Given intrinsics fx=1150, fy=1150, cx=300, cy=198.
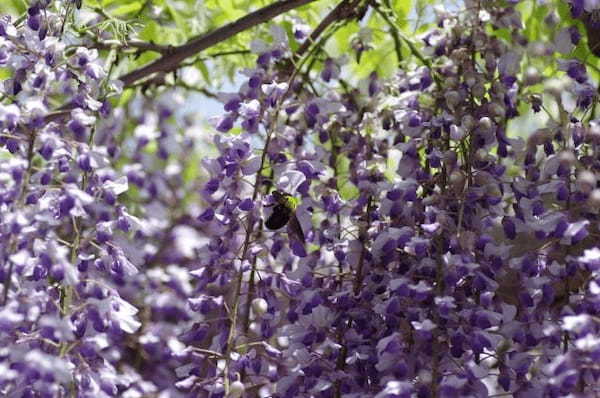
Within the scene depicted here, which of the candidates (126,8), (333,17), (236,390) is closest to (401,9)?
(333,17)

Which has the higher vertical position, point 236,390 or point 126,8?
point 126,8

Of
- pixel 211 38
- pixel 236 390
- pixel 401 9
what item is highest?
pixel 401 9

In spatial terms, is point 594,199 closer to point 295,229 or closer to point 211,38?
point 295,229

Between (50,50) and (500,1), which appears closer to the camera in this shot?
(50,50)

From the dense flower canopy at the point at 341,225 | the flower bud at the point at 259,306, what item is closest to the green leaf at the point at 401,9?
the dense flower canopy at the point at 341,225

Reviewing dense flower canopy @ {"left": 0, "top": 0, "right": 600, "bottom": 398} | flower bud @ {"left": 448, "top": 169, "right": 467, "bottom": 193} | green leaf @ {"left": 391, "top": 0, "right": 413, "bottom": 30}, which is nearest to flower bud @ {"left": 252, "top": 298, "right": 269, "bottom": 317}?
dense flower canopy @ {"left": 0, "top": 0, "right": 600, "bottom": 398}

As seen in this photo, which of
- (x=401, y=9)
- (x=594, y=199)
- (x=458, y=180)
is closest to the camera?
(x=594, y=199)

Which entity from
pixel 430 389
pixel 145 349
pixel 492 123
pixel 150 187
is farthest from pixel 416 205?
pixel 150 187

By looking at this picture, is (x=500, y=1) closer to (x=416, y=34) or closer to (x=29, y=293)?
(x=416, y=34)
